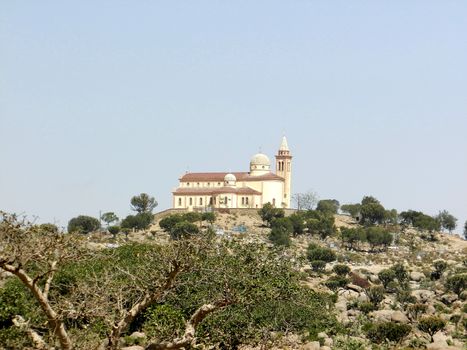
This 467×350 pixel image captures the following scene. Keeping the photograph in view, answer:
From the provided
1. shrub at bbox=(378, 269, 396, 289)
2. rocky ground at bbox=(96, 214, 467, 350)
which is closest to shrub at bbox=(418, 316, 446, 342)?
rocky ground at bbox=(96, 214, 467, 350)

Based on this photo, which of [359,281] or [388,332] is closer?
[388,332]

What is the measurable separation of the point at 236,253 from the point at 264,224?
8692cm

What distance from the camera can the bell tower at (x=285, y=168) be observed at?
14438 centimetres

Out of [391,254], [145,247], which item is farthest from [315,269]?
[145,247]

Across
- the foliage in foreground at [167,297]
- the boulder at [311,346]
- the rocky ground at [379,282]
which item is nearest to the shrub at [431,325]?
the rocky ground at [379,282]

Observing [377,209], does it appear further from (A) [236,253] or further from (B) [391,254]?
(A) [236,253]

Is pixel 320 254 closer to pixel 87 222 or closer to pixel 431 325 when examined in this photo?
pixel 87 222

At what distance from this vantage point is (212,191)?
140750 millimetres

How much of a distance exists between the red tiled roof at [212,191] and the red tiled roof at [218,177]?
1790 mm

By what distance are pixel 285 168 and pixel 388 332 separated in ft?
288

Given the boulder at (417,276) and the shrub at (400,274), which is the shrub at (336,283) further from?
the boulder at (417,276)

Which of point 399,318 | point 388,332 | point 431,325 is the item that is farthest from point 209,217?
point 388,332

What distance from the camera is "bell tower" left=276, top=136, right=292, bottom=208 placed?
474ft

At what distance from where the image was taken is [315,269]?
104062 mm
